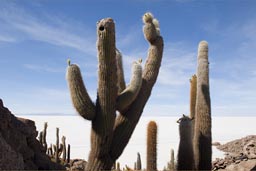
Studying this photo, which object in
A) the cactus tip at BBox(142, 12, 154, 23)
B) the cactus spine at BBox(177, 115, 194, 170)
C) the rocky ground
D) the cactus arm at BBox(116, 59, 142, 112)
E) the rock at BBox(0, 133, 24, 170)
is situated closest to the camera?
the cactus arm at BBox(116, 59, 142, 112)

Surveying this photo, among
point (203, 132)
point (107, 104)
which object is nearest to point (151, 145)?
point (203, 132)

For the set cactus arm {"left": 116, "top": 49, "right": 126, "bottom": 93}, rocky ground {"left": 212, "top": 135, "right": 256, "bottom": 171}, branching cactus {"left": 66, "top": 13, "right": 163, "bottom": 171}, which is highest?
cactus arm {"left": 116, "top": 49, "right": 126, "bottom": 93}

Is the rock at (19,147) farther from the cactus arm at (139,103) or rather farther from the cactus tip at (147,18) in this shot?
the cactus tip at (147,18)

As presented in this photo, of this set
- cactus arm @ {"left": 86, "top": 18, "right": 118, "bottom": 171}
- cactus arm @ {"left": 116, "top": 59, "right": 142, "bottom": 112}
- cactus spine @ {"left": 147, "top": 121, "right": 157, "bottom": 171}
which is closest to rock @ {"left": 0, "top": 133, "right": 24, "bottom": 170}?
cactus arm @ {"left": 86, "top": 18, "right": 118, "bottom": 171}

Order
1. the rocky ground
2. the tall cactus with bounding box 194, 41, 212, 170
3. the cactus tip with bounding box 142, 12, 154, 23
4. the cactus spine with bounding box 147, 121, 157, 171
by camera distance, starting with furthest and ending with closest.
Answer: the rocky ground
the tall cactus with bounding box 194, 41, 212, 170
the cactus spine with bounding box 147, 121, 157, 171
the cactus tip with bounding box 142, 12, 154, 23

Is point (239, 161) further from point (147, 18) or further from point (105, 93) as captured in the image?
point (105, 93)

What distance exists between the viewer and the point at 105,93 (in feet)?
24.6

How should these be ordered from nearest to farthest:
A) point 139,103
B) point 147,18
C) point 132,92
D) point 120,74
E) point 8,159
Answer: point 132,92
point 139,103
point 8,159
point 147,18
point 120,74

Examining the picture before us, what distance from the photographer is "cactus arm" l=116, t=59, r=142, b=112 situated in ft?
25.8

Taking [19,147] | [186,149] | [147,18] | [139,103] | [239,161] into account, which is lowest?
[239,161]

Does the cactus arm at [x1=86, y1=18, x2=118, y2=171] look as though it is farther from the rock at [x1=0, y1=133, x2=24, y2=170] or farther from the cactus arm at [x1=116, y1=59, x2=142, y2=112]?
the rock at [x1=0, y1=133, x2=24, y2=170]

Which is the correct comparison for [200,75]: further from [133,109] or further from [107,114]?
[107,114]

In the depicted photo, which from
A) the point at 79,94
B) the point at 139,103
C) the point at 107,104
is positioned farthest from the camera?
the point at 139,103

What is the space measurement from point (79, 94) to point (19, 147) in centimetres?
506
